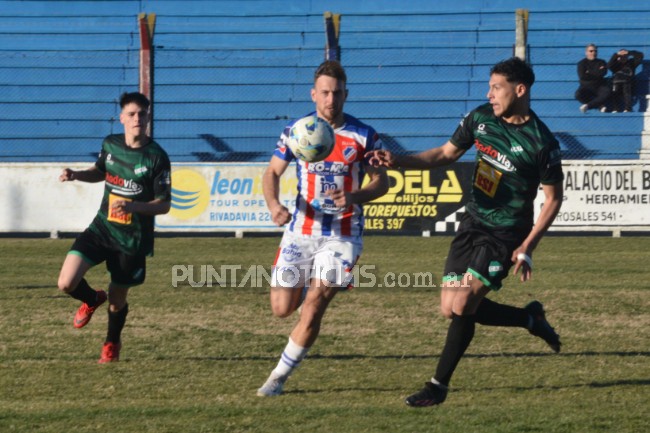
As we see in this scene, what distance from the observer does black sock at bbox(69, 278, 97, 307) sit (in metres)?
8.45

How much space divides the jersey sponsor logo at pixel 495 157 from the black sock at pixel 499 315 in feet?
3.78

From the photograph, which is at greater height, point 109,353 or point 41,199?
point 41,199

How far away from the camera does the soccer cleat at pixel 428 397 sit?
666 cm

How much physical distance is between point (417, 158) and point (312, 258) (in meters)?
0.95

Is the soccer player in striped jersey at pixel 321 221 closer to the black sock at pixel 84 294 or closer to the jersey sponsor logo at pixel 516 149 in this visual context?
the jersey sponsor logo at pixel 516 149

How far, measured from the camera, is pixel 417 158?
7.19m

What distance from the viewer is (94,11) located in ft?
80.3

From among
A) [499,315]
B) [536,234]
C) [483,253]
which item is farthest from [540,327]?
[536,234]

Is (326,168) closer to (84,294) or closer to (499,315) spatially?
(499,315)

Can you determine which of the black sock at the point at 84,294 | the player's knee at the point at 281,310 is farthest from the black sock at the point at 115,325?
the player's knee at the point at 281,310

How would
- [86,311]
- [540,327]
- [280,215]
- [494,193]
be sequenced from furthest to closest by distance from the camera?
1. [86,311]
2. [540,327]
3. [494,193]
4. [280,215]

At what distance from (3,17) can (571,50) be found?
1215 centimetres

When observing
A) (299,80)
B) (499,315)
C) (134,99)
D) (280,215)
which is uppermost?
(299,80)

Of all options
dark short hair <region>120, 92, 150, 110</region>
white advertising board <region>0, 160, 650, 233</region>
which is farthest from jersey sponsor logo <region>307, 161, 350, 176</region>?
white advertising board <region>0, 160, 650, 233</region>
